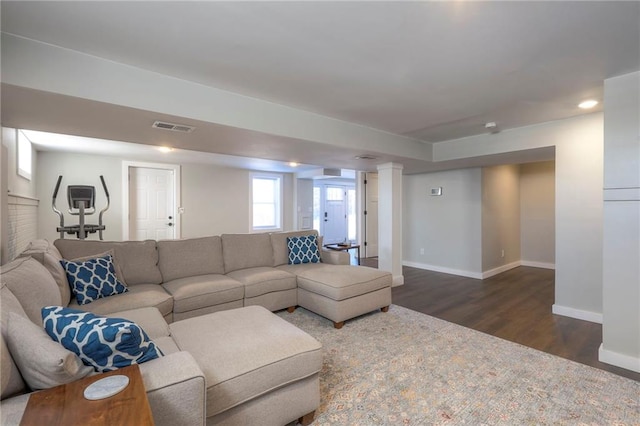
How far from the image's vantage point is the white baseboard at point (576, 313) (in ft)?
10.7

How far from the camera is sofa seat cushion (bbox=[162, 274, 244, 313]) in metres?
2.75

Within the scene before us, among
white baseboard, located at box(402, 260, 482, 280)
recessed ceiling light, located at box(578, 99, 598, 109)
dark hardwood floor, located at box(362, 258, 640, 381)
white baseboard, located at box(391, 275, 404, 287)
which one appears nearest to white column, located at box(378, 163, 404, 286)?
white baseboard, located at box(391, 275, 404, 287)

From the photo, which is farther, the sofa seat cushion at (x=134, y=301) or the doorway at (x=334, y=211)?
the doorway at (x=334, y=211)

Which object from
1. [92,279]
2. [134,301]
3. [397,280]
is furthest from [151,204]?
[397,280]

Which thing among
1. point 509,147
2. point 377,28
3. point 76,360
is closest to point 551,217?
point 509,147

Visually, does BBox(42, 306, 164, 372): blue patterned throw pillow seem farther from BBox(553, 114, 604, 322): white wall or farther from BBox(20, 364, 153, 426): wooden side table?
BBox(553, 114, 604, 322): white wall

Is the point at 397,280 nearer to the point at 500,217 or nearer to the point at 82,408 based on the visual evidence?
the point at 500,217

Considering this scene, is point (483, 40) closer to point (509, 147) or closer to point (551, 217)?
point (509, 147)

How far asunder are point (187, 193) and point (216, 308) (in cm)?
412

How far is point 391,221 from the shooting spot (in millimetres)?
4660

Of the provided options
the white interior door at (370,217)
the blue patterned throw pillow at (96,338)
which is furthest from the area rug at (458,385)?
the white interior door at (370,217)

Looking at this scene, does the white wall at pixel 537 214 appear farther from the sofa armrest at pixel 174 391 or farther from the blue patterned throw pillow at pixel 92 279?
the blue patterned throw pillow at pixel 92 279

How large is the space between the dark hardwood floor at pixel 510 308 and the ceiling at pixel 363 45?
2231 millimetres

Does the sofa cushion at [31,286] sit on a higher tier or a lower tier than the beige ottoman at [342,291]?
higher
